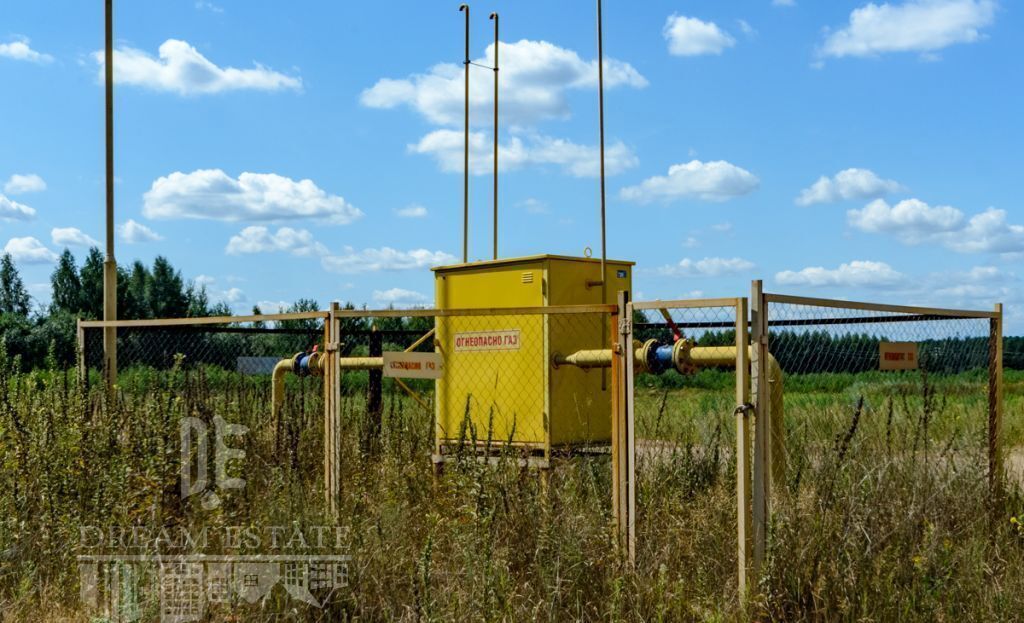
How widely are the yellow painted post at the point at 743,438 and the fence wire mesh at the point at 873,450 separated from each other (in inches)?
6.8

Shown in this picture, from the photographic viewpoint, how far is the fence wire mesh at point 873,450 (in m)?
5.53

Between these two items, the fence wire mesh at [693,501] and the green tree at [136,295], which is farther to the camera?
the green tree at [136,295]

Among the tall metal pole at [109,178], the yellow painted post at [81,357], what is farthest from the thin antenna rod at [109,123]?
the yellow painted post at [81,357]

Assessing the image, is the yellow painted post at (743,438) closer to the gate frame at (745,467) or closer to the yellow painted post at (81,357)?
the gate frame at (745,467)

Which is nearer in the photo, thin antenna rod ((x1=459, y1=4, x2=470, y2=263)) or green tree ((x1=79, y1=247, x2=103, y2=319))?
thin antenna rod ((x1=459, y1=4, x2=470, y2=263))

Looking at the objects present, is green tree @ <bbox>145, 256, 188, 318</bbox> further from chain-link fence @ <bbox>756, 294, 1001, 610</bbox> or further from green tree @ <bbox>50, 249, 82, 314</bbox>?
chain-link fence @ <bbox>756, 294, 1001, 610</bbox>

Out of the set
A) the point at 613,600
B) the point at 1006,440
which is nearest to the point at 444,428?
the point at 613,600

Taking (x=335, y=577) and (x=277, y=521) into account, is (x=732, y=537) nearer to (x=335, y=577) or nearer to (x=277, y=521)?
(x=335, y=577)

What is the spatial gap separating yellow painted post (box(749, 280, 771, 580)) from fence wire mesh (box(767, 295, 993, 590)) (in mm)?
87

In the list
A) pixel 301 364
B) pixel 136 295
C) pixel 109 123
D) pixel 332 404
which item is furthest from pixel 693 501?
pixel 136 295

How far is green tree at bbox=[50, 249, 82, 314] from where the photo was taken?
1517 inches

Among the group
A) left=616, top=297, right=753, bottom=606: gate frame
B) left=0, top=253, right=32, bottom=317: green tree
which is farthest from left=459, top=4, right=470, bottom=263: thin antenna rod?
left=0, top=253, right=32, bottom=317: green tree

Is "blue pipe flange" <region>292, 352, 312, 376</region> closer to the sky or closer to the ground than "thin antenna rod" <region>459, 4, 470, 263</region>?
closer to the ground

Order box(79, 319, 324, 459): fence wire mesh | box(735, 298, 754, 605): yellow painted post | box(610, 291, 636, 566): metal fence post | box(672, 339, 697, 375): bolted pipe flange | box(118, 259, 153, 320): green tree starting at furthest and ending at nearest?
box(118, 259, 153, 320): green tree → box(79, 319, 324, 459): fence wire mesh → box(672, 339, 697, 375): bolted pipe flange → box(610, 291, 636, 566): metal fence post → box(735, 298, 754, 605): yellow painted post
